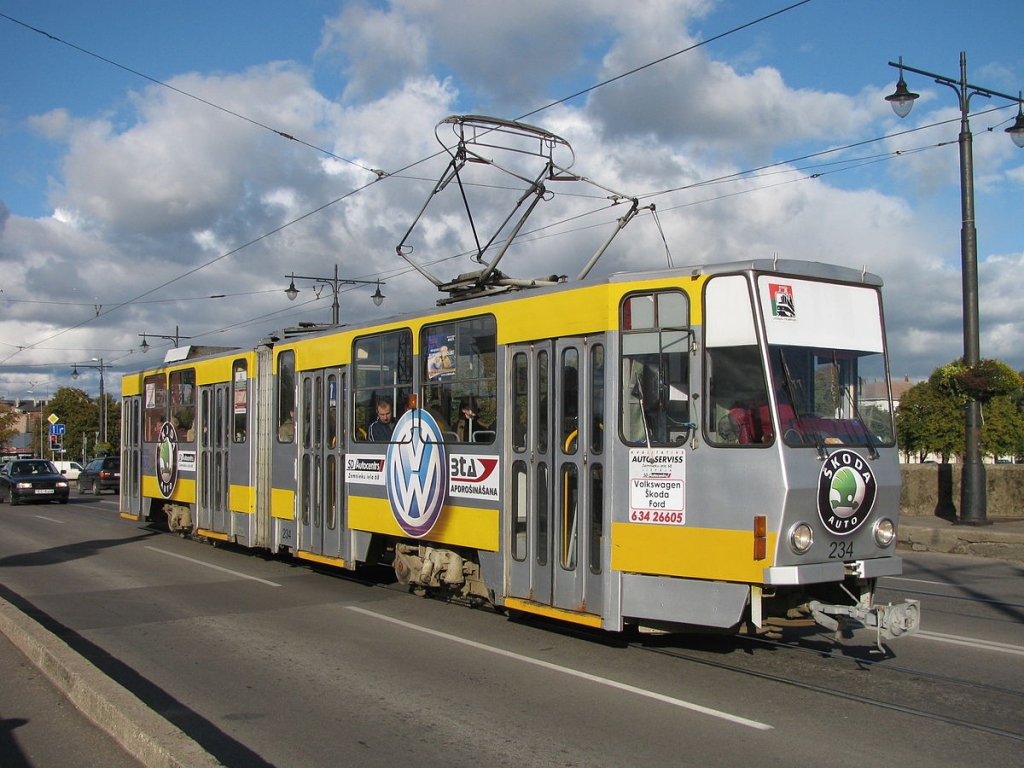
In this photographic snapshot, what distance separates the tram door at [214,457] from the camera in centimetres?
1591

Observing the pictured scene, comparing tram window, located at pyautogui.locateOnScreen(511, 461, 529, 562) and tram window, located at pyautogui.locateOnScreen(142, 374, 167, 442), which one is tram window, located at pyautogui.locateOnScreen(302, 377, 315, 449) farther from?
tram window, located at pyautogui.locateOnScreen(142, 374, 167, 442)

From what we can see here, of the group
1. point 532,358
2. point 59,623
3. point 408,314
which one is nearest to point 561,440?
point 532,358

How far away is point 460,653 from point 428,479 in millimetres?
2432

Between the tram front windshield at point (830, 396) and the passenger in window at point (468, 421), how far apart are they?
3.24 metres

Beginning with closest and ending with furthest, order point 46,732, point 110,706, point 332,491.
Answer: point 110,706 < point 46,732 < point 332,491

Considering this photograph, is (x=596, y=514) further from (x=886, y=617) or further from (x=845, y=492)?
(x=886, y=617)

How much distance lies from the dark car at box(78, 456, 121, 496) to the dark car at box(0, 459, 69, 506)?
5.46 metres

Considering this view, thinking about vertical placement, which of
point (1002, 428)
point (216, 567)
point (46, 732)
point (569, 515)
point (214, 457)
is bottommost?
point (216, 567)

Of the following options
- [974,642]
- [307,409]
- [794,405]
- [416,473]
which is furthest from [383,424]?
[974,642]

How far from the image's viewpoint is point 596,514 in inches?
320

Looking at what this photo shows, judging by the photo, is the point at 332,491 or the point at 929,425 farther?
the point at 929,425

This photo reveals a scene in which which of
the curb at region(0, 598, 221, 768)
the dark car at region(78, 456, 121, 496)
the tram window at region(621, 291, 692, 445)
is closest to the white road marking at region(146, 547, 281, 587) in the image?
Answer: the curb at region(0, 598, 221, 768)

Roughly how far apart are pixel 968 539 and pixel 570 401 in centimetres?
1070

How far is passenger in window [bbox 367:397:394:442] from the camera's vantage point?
11.2 m
